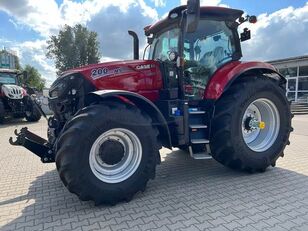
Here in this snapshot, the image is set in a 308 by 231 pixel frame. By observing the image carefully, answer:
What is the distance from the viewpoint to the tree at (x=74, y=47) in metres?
35.1

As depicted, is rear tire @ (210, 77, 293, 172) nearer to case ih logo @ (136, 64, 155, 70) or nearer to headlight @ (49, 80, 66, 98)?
case ih logo @ (136, 64, 155, 70)

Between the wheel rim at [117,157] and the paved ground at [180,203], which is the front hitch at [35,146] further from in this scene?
the wheel rim at [117,157]

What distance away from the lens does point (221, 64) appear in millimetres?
4863

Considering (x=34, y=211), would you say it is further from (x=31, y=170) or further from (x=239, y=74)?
(x=239, y=74)

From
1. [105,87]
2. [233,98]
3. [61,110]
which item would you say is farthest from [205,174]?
[61,110]

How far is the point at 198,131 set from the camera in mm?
4473

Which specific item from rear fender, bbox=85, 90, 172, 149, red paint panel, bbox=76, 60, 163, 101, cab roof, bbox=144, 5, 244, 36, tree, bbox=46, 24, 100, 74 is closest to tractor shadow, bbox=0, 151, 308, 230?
rear fender, bbox=85, 90, 172, 149

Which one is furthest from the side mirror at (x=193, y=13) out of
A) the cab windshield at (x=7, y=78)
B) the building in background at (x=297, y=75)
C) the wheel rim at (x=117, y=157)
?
the building in background at (x=297, y=75)

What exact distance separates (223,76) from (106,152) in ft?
6.98

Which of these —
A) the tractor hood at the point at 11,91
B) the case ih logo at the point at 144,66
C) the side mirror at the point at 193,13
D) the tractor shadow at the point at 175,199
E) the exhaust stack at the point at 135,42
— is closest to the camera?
the tractor shadow at the point at 175,199

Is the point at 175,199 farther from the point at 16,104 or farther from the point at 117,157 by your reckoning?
the point at 16,104

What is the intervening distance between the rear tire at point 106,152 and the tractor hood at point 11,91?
36.2 feet

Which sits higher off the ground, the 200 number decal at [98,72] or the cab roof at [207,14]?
the cab roof at [207,14]

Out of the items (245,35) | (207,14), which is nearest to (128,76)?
(207,14)
